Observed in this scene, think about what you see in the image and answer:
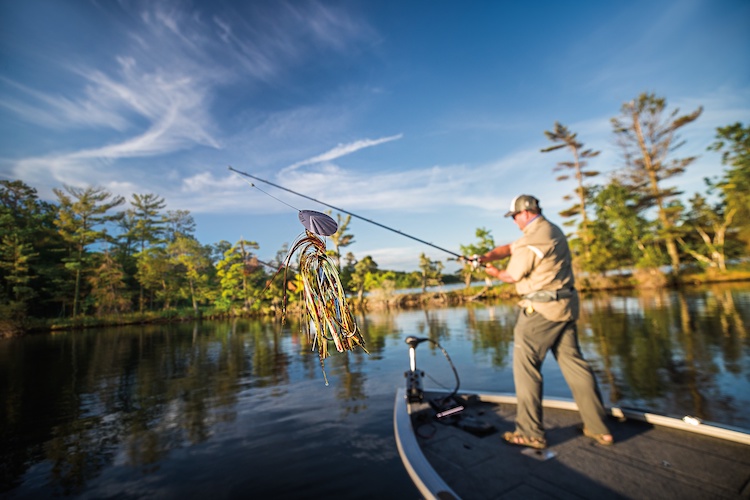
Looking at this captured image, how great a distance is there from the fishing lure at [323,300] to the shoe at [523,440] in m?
2.34

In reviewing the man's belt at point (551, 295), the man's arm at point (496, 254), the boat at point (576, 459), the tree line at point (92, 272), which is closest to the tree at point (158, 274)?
the tree line at point (92, 272)

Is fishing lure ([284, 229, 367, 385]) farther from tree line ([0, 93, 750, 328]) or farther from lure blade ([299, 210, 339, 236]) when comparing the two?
tree line ([0, 93, 750, 328])

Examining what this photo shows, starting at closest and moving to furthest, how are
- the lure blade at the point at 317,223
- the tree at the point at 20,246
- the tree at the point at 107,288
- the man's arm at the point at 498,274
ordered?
the lure blade at the point at 317,223 < the man's arm at the point at 498,274 < the tree at the point at 20,246 < the tree at the point at 107,288

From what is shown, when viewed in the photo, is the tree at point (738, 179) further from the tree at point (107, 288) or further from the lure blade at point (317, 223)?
the tree at point (107, 288)

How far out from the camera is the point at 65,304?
34406 mm

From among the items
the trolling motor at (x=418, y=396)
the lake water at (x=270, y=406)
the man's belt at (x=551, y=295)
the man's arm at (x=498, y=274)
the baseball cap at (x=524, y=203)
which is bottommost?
the lake water at (x=270, y=406)

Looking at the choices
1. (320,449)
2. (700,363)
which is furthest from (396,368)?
(700,363)

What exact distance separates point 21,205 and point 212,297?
21.6 m

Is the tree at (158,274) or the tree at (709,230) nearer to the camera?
the tree at (709,230)

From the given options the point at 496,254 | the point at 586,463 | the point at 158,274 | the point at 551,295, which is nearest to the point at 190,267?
the point at 158,274

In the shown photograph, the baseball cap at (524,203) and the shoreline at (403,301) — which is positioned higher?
the baseball cap at (524,203)

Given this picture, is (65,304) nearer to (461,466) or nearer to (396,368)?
(396,368)

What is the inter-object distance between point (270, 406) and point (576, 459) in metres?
5.71

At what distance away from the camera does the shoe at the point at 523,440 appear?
3.04 m
